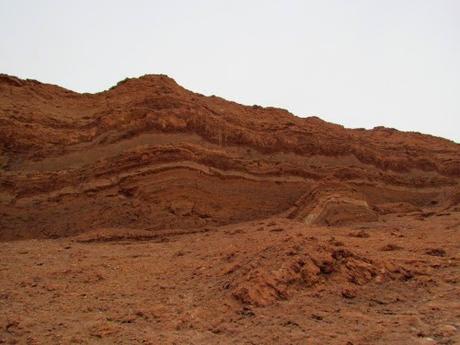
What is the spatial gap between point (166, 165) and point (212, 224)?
1.82 m

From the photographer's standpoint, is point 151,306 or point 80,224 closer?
point 151,306

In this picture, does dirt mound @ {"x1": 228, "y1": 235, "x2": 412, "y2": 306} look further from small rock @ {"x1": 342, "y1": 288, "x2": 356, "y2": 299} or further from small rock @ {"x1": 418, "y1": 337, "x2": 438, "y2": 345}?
small rock @ {"x1": 418, "y1": 337, "x2": 438, "y2": 345}

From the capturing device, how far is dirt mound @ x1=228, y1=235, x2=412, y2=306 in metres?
6.30

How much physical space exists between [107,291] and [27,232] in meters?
5.22

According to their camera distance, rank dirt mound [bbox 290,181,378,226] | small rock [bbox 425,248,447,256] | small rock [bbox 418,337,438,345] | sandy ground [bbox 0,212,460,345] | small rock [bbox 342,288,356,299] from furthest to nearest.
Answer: dirt mound [bbox 290,181,378,226], small rock [bbox 425,248,447,256], small rock [bbox 342,288,356,299], sandy ground [bbox 0,212,460,345], small rock [bbox 418,337,438,345]

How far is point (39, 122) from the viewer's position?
13633mm

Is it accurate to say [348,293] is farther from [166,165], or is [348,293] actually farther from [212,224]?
[166,165]

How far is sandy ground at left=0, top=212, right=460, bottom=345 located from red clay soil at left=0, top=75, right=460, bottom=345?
0.03m

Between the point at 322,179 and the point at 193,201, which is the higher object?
the point at 322,179

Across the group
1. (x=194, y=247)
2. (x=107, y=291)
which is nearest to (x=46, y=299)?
A: (x=107, y=291)

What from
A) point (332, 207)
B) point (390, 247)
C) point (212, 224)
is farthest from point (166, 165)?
point (390, 247)

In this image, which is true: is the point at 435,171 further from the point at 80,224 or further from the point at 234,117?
the point at 80,224

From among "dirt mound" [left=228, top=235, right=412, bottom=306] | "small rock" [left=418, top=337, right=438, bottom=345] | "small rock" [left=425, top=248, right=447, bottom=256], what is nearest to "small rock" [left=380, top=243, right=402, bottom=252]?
"small rock" [left=425, top=248, right=447, bottom=256]

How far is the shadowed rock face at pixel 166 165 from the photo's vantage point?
39.0 ft
